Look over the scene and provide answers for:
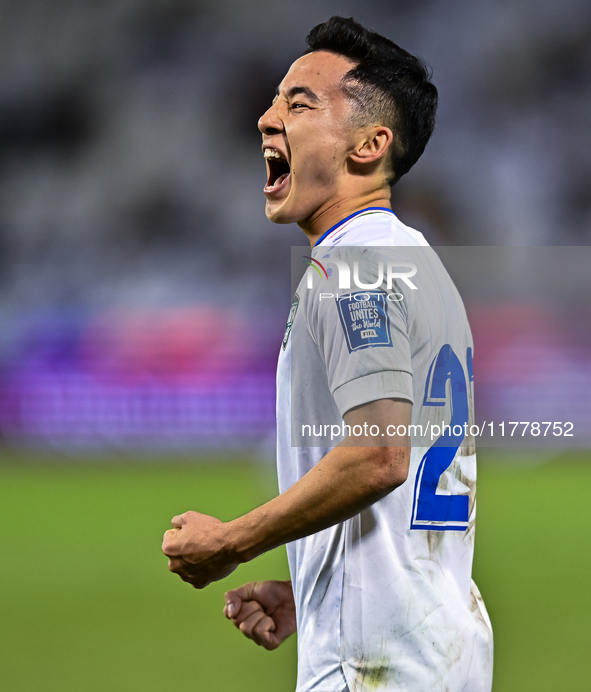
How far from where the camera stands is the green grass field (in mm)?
3068

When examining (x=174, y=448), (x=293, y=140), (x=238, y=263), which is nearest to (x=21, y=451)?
(x=174, y=448)

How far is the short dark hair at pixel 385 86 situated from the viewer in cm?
130

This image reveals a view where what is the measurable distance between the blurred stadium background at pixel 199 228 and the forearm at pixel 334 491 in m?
5.03

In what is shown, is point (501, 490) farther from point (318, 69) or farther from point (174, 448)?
point (318, 69)

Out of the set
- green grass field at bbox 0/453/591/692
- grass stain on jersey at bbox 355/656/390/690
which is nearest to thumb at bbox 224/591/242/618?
grass stain on jersey at bbox 355/656/390/690

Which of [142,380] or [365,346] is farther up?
[142,380]

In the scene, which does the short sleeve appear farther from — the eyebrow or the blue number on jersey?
the eyebrow

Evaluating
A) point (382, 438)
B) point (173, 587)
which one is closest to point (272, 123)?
point (382, 438)

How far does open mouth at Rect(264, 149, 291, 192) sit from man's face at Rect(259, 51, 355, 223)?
0.03ft

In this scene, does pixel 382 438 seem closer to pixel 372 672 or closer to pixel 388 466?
pixel 388 466

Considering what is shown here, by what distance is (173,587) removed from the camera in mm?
4301

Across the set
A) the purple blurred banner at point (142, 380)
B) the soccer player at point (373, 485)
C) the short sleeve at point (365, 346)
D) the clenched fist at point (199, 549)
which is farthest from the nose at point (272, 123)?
the purple blurred banner at point (142, 380)

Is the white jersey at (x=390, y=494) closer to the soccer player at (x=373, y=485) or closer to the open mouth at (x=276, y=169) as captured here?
the soccer player at (x=373, y=485)

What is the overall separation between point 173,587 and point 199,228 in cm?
552
